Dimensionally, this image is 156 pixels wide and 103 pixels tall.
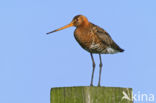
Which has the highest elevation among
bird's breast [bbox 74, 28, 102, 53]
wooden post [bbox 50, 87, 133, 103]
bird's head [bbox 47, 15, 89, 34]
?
bird's head [bbox 47, 15, 89, 34]

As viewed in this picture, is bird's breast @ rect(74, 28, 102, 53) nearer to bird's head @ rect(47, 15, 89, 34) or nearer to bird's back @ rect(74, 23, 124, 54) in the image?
bird's back @ rect(74, 23, 124, 54)

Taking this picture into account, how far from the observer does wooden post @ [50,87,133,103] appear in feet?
18.5

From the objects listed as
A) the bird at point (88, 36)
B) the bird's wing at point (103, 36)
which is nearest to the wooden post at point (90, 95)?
the bird at point (88, 36)

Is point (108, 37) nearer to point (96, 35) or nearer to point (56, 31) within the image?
point (96, 35)

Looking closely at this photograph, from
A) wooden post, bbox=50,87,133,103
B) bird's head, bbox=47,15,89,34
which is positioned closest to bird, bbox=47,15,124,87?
bird's head, bbox=47,15,89,34

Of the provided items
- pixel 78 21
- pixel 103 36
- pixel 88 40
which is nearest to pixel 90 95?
pixel 88 40

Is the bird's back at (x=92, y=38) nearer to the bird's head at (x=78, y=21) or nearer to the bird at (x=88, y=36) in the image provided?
the bird at (x=88, y=36)

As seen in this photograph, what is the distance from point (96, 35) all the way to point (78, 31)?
494 mm

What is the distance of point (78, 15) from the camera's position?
9.52 metres

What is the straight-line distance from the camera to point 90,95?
18.5 ft

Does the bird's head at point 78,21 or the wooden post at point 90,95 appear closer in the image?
the wooden post at point 90,95

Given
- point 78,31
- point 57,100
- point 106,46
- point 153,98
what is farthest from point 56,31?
point 57,100

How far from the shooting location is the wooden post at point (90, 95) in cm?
564

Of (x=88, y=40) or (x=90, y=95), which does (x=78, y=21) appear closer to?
(x=88, y=40)
